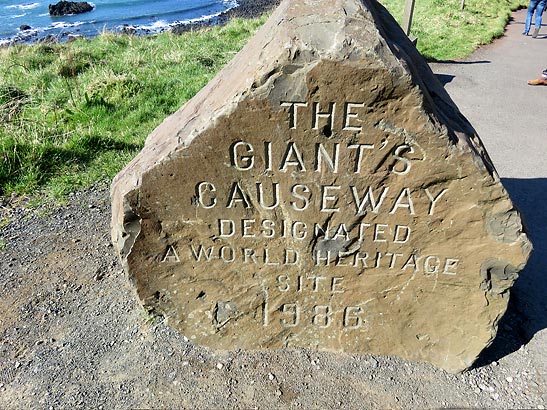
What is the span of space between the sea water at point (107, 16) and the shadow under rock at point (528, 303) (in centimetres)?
1867

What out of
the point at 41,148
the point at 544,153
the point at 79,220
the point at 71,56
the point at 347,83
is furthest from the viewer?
the point at 71,56

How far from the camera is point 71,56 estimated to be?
9.86 metres

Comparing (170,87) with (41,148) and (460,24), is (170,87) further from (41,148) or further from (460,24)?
(460,24)

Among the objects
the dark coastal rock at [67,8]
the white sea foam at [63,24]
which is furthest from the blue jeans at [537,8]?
the dark coastal rock at [67,8]

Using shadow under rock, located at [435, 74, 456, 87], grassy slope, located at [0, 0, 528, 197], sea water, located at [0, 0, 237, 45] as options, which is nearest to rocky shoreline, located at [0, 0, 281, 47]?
sea water, located at [0, 0, 237, 45]

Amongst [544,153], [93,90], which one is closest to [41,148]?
[93,90]

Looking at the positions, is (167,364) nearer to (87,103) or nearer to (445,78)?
(87,103)

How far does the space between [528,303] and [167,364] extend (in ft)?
8.88

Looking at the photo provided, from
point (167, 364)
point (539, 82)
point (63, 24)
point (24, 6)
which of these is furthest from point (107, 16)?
point (167, 364)

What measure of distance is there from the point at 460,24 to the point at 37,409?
1275 cm

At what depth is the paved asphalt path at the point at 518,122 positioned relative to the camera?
4.05 meters

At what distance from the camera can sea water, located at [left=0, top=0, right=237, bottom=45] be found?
845 inches

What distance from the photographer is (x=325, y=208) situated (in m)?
2.92

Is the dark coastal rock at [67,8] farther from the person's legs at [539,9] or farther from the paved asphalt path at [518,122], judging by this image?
the person's legs at [539,9]
